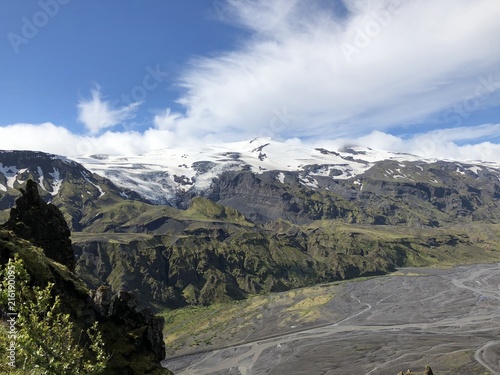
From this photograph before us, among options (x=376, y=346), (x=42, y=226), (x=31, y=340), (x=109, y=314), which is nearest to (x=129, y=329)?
(x=109, y=314)

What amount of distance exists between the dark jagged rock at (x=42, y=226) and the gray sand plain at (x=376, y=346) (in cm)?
7908

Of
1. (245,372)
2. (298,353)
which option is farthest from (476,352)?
(245,372)

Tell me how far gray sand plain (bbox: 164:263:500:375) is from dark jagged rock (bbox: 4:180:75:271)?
259 ft

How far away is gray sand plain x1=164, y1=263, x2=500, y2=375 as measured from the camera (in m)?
104

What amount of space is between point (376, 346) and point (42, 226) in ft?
354

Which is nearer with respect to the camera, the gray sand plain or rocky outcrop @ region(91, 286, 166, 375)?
rocky outcrop @ region(91, 286, 166, 375)

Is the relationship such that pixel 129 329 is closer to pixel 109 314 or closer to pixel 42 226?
pixel 109 314

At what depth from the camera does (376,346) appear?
399 feet

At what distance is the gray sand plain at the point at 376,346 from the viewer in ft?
340

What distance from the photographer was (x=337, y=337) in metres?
139

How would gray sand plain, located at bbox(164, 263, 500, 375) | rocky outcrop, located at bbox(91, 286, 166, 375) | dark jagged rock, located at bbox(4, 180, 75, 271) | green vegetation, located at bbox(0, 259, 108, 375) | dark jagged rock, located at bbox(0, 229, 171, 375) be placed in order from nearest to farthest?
green vegetation, located at bbox(0, 259, 108, 375)
dark jagged rock, located at bbox(0, 229, 171, 375)
rocky outcrop, located at bbox(91, 286, 166, 375)
dark jagged rock, located at bbox(4, 180, 75, 271)
gray sand plain, located at bbox(164, 263, 500, 375)
